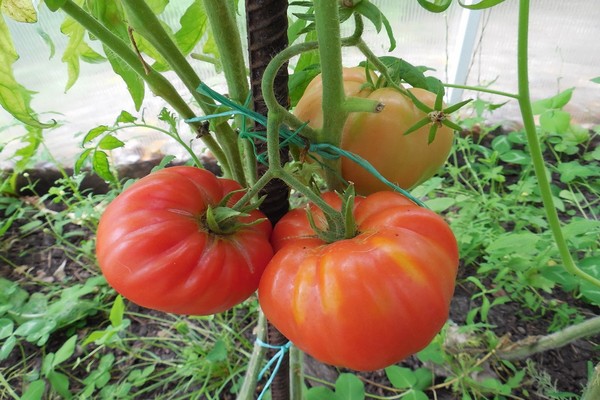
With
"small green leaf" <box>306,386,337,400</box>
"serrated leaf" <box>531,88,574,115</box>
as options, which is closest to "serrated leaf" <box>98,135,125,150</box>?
"small green leaf" <box>306,386,337,400</box>

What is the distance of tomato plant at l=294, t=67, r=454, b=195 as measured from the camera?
43cm

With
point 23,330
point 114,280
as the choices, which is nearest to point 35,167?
point 23,330

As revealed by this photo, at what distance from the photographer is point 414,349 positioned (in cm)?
35

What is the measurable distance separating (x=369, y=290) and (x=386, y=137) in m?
0.17

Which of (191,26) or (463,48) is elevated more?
(191,26)

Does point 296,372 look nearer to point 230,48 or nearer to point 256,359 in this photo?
point 256,359

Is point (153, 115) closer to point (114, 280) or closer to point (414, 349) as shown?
point (114, 280)

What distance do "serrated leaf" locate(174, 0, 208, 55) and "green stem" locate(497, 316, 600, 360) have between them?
75 cm

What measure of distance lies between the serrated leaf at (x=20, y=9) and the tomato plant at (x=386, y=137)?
0.27 meters

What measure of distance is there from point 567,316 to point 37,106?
193 cm

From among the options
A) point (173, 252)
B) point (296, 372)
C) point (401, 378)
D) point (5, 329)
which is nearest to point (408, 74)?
point (173, 252)

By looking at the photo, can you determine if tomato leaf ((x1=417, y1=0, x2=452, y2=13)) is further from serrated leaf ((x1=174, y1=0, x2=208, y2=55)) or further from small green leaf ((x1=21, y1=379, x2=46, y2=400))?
small green leaf ((x1=21, y1=379, x2=46, y2=400))

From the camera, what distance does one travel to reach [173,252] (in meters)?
0.38

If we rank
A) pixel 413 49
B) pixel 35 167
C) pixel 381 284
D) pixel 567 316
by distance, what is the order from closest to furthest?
pixel 381 284
pixel 567 316
pixel 413 49
pixel 35 167
